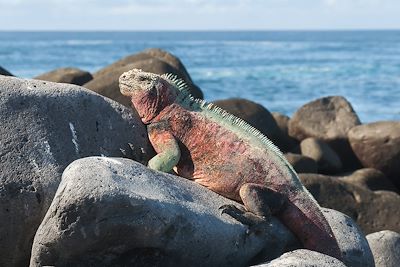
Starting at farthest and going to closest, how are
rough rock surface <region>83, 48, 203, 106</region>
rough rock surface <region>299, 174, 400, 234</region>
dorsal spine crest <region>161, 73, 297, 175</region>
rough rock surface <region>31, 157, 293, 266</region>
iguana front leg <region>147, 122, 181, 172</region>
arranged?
1. rough rock surface <region>83, 48, 203, 106</region>
2. rough rock surface <region>299, 174, 400, 234</region>
3. dorsal spine crest <region>161, 73, 297, 175</region>
4. iguana front leg <region>147, 122, 181, 172</region>
5. rough rock surface <region>31, 157, 293, 266</region>

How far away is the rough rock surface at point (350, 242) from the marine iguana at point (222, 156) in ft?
0.99

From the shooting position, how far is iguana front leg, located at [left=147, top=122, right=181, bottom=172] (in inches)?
235

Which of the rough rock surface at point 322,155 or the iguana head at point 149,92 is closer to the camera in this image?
the iguana head at point 149,92

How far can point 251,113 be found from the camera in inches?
499

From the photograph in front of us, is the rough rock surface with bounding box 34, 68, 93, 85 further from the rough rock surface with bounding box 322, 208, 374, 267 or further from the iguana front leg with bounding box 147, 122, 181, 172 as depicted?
the rough rock surface with bounding box 322, 208, 374, 267

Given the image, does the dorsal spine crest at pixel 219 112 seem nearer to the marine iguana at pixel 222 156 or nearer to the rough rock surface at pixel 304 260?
the marine iguana at pixel 222 156

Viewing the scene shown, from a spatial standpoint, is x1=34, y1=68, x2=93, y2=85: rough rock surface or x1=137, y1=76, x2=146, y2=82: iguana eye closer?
x1=137, y1=76, x2=146, y2=82: iguana eye

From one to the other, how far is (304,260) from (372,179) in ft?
23.5

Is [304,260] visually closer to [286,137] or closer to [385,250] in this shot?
[385,250]

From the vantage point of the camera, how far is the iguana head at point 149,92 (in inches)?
249

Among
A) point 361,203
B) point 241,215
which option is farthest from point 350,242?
point 361,203

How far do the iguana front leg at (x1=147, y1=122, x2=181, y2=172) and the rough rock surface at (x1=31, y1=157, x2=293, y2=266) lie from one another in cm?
36

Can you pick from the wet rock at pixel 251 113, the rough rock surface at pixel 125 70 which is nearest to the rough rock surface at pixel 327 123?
the wet rock at pixel 251 113

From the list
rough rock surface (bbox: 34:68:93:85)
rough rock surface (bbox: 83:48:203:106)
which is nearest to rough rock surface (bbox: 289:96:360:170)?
rough rock surface (bbox: 83:48:203:106)
